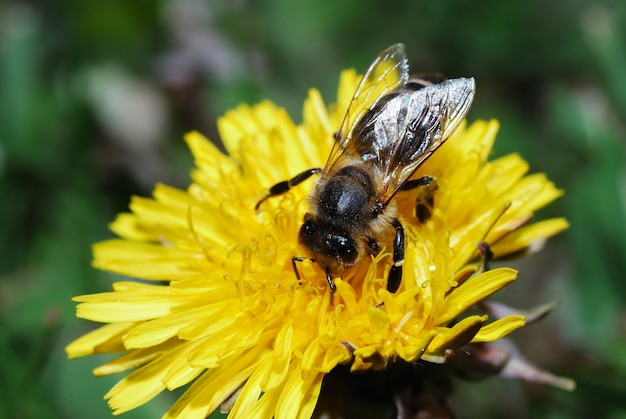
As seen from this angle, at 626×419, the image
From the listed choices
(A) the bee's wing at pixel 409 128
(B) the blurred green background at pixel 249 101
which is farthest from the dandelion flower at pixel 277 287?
(B) the blurred green background at pixel 249 101

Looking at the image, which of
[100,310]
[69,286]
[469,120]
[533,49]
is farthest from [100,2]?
[100,310]

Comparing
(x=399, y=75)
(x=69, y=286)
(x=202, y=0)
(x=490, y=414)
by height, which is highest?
(x=202, y=0)

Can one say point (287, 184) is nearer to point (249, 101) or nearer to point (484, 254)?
point (484, 254)

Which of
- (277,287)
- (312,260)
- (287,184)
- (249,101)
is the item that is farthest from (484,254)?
(249,101)

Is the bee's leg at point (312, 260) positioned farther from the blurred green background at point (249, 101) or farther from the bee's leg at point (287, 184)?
the blurred green background at point (249, 101)

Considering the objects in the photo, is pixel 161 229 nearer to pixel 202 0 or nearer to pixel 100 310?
pixel 100 310

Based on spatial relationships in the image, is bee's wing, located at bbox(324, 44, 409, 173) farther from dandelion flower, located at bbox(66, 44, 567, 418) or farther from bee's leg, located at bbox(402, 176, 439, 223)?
bee's leg, located at bbox(402, 176, 439, 223)
